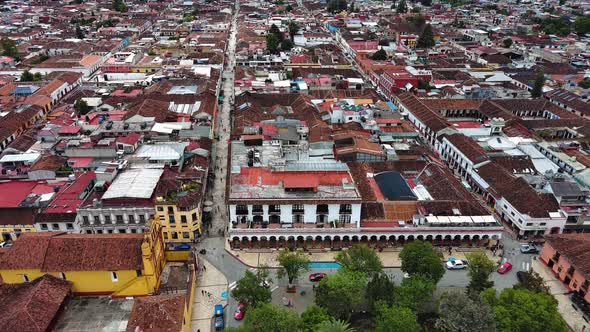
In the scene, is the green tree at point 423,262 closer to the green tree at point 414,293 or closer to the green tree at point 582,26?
the green tree at point 414,293

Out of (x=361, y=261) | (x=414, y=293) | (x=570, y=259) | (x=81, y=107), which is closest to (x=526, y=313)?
(x=414, y=293)

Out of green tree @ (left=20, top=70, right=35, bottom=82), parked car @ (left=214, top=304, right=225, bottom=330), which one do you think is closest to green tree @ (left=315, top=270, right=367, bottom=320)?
parked car @ (left=214, top=304, right=225, bottom=330)

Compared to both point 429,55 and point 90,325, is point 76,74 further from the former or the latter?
point 429,55

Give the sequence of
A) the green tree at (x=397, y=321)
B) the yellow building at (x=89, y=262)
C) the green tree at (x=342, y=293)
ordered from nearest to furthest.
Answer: the green tree at (x=397, y=321) → the green tree at (x=342, y=293) → the yellow building at (x=89, y=262)

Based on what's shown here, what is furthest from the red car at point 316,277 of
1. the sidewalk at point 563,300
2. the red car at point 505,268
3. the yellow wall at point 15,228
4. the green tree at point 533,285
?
the yellow wall at point 15,228

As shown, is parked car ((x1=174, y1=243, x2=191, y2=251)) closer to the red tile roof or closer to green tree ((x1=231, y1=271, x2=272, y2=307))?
green tree ((x1=231, y1=271, x2=272, y2=307))

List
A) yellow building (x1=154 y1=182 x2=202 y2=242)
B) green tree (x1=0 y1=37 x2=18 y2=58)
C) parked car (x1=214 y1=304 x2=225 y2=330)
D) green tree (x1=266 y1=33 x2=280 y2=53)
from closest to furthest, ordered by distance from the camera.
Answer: parked car (x1=214 y1=304 x2=225 y2=330) → yellow building (x1=154 y1=182 x2=202 y2=242) → green tree (x1=0 y1=37 x2=18 y2=58) → green tree (x1=266 y1=33 x2=280 y2=53)
